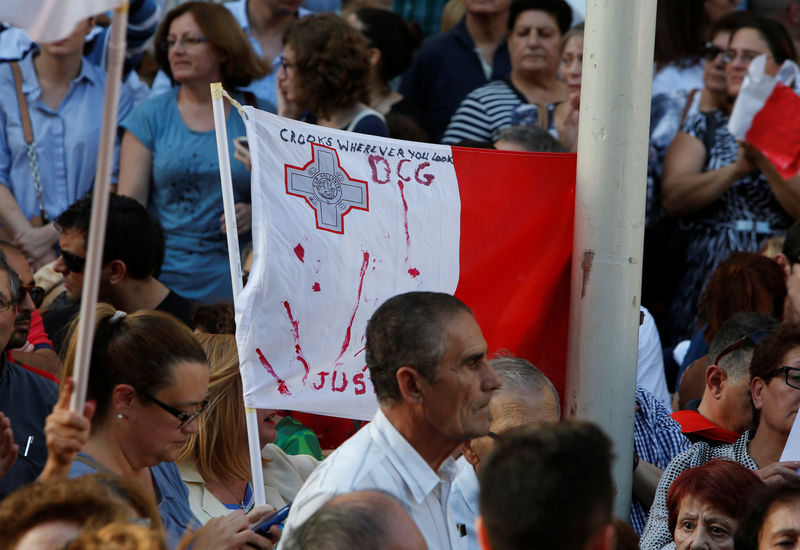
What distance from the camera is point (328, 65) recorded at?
20.9ft

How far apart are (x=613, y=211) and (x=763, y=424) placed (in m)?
0.98

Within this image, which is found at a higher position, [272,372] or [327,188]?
[327,188]

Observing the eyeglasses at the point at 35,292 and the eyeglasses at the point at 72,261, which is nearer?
the eyeglasses at the point at 35,292

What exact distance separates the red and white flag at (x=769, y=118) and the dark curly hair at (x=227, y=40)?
2.63 meters

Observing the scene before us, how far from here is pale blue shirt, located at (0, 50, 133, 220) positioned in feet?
22.0

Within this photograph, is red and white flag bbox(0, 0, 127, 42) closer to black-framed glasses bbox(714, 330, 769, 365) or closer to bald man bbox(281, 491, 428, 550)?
bald man bbox(281, 491, 428, 550)

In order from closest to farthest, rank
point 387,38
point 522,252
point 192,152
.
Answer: point 522,252 < point 192,152 < point 387,38

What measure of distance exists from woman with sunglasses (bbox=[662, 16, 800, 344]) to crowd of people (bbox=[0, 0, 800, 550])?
17mm

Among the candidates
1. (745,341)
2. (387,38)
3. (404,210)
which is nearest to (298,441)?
(404,210)

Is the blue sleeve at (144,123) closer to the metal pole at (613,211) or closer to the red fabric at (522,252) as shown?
the red fabric at (522,252)

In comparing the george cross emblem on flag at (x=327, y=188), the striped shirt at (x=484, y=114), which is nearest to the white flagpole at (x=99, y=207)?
the george cross emblem on flag at (x=327, y=188)

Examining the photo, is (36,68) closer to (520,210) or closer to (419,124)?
(419,124)

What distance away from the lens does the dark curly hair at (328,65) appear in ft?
20.9

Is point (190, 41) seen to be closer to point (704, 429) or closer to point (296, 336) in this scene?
point (296, 336)
